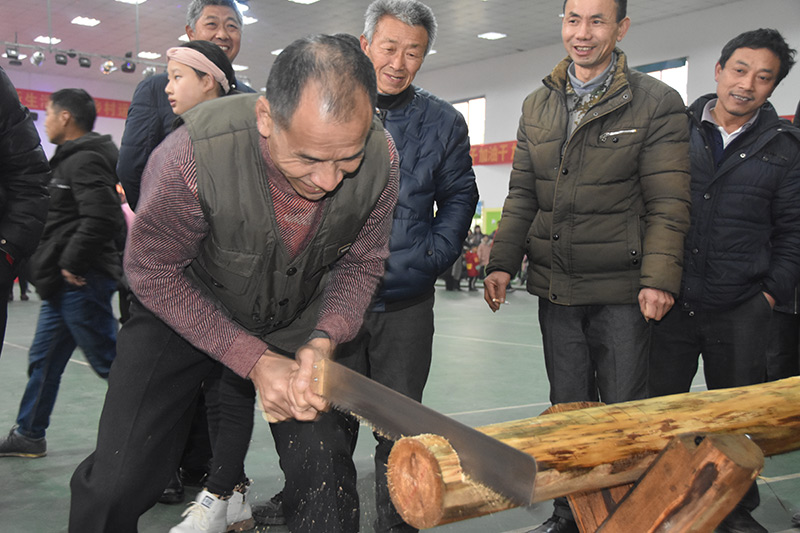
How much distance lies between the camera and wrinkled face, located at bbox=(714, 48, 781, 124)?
323 cm

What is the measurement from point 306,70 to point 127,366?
983mm

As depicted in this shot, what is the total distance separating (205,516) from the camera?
9.53ft

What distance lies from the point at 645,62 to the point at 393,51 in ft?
52.4

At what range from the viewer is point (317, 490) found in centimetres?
211

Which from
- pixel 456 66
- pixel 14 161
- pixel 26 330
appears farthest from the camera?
pixel 456 66

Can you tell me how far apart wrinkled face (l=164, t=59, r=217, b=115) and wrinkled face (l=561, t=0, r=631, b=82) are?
4.83 ft

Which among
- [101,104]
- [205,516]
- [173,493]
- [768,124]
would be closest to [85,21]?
[101,104]

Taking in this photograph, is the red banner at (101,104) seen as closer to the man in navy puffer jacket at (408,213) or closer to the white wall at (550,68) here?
the white wall at (550,68)

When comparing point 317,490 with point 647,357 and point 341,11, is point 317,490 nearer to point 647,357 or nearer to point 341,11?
point 647,357

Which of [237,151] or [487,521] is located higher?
[237,151]

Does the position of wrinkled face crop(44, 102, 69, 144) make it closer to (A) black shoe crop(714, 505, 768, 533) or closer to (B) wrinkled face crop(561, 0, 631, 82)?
(B) wrinkled face crop(561, 0, 631, 82)

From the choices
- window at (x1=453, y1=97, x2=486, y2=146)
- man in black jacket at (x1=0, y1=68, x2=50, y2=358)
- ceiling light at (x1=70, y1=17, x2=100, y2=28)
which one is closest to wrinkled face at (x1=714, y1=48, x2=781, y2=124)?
man in black jacket at (x1=0, y1=68, x2=50, y2=358)

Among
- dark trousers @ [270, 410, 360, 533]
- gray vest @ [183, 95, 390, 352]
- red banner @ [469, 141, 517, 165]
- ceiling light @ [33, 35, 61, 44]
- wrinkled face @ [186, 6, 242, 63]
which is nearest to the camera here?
gray vest @ [183, 95, 390, 352]

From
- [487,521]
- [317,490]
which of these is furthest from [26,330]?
[317,490]
